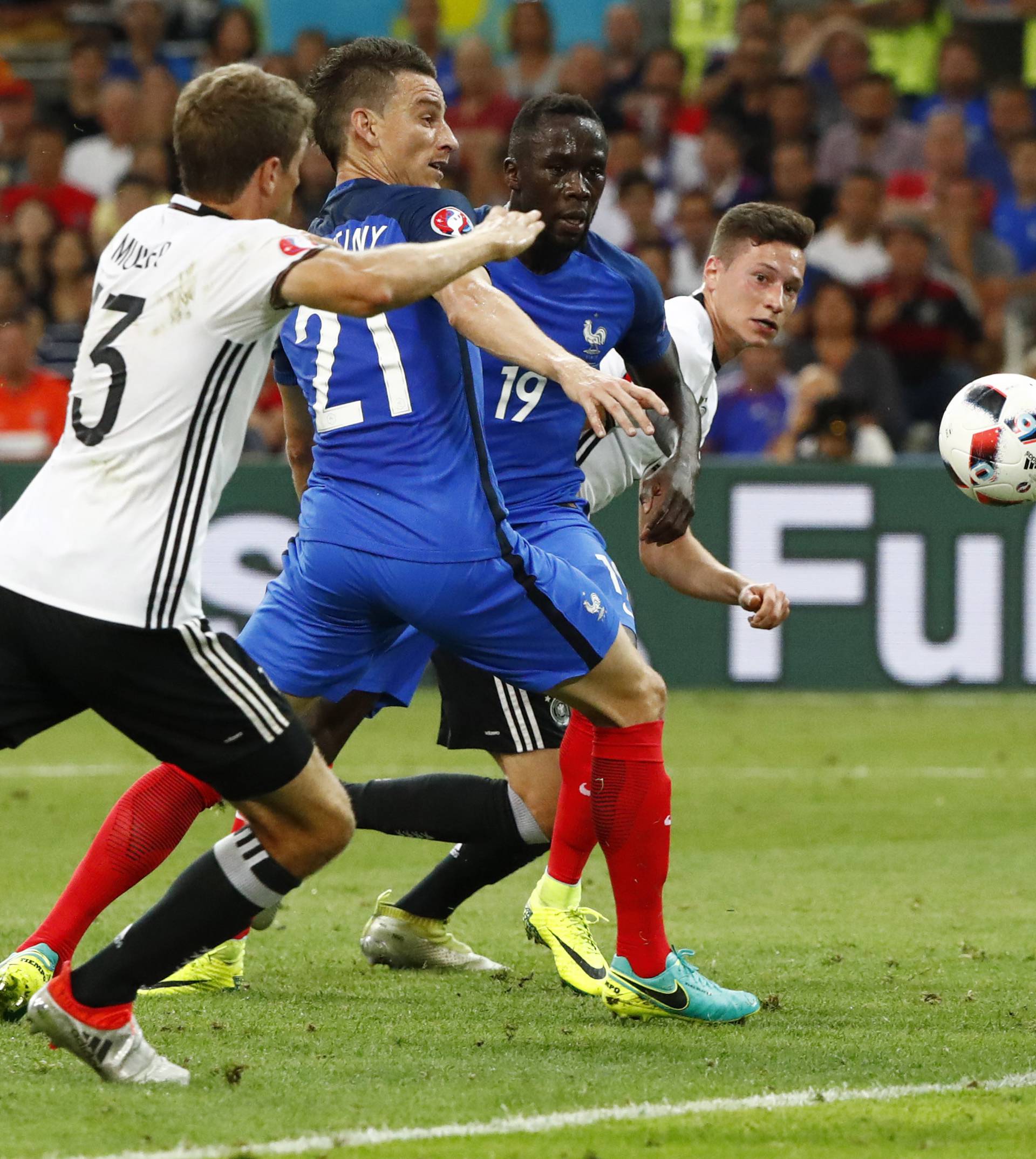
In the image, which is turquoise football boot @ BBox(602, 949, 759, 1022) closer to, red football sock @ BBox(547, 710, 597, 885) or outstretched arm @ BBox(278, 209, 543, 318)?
red football sock @ BBox(547, 710, 597, 885)

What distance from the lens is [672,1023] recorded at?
15.8 ft

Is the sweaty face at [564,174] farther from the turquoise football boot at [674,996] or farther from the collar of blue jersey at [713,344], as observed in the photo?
the turquoise football boot at [674,996]

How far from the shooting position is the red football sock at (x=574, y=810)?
540 cm

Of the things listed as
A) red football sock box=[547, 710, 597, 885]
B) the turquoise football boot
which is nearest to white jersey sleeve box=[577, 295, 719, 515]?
red football sock box=[547, 710, 597, 885]

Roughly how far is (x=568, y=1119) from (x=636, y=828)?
110 cm

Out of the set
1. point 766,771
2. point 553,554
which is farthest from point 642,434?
point 766,771

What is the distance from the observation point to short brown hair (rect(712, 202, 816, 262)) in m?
5.64

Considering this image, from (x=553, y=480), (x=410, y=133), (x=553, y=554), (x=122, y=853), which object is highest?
(x=410, y=133)

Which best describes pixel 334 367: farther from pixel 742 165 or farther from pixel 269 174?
pixel 742 165

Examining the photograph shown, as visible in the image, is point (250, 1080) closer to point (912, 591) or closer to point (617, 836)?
point (617, 836)

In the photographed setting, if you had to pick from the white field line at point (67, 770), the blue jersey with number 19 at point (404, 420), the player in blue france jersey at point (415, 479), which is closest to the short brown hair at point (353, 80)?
the player in blue france jersey at point (415, 479)

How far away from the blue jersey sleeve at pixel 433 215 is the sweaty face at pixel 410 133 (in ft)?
0.80

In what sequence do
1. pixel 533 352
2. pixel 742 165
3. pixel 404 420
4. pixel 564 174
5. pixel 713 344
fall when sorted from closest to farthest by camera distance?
pixel 533 352 < pixel 404 420 < pixel 564 174 < pixel 713 344 < pixel 742 165

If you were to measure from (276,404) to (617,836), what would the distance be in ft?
29.5
